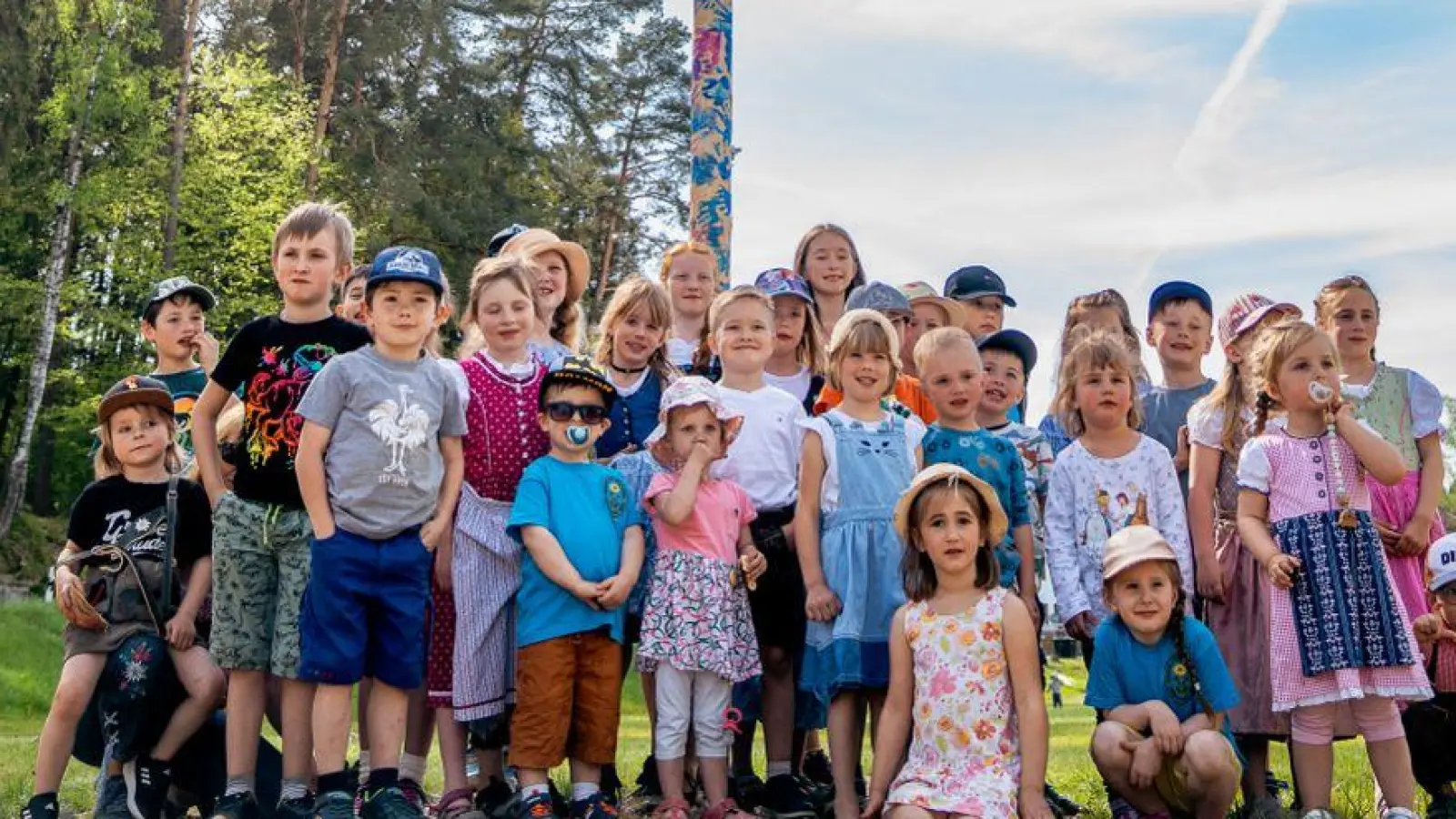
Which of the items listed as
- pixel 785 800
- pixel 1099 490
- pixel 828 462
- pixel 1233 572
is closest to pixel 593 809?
pixel 785 800

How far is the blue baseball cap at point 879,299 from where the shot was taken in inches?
260

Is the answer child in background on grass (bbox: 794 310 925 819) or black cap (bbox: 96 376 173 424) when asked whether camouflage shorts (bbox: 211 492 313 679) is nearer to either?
black cap (bbox: 96 376 173 424)

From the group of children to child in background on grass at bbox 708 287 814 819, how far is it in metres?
0.02

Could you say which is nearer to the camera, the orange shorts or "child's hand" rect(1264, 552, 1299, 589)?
the orange shorts

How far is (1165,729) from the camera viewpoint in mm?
4656

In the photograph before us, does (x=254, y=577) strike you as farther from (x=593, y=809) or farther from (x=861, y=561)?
(x=861, y=561)


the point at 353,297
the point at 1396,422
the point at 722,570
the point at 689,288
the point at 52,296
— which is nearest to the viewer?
the point at 722,570

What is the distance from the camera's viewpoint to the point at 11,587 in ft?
81.7

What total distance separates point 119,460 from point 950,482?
3505mm

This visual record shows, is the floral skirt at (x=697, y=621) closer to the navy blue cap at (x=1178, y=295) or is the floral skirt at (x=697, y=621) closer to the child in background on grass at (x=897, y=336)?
the child in background on grass at (x=897, y=336)

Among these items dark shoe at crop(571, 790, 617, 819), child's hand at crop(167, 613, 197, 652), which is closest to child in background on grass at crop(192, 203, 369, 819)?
child's hand at crop(167, 613, 197, 652)

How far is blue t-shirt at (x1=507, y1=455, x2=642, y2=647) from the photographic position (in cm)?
493

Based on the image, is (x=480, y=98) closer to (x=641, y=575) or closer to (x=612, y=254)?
(x=612, y=254)

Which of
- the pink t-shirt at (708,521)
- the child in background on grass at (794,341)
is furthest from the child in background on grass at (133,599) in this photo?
the child in background on grass at (794,341)
